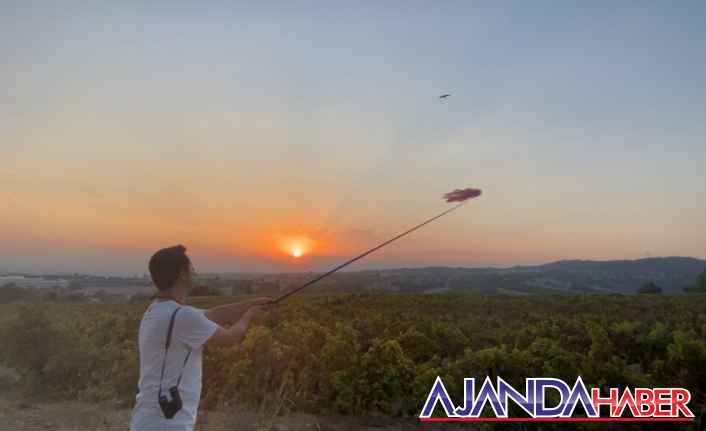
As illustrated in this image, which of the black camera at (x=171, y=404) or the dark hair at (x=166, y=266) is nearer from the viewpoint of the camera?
the black camera at (x=171, y=404)

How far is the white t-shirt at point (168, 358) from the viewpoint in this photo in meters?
2.52

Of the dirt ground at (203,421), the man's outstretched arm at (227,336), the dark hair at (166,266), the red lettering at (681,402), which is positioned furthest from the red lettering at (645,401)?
the dark hair at (166,266)

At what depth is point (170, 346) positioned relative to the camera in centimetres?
254

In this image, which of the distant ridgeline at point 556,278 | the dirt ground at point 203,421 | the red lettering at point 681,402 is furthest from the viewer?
the distant ridgeline at point 556,278

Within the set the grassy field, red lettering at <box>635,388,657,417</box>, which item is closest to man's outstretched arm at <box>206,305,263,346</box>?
the grassy field

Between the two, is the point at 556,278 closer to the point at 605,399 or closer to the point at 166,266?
the point at 605,399

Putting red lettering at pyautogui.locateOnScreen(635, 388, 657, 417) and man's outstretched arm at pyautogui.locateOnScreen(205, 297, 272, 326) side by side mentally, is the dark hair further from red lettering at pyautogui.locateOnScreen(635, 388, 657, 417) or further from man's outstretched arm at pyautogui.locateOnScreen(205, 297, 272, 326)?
red lettering at pyautogui.locateOnScreen(635, 388, 657, 417)

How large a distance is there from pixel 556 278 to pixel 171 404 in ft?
203

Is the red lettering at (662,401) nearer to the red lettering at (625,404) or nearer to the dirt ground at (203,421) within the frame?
the red lettering at (625,404)

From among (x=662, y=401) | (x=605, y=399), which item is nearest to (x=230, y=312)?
(x=605, y=399)

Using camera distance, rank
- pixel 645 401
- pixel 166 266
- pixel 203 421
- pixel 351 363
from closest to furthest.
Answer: pixel 166 266
pixel 645 401
pixel 203 421
pixel 351 363

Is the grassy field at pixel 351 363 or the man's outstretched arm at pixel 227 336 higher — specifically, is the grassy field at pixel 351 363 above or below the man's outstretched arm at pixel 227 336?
below

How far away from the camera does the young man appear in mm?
2525

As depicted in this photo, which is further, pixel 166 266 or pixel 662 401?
pixel 662 401
